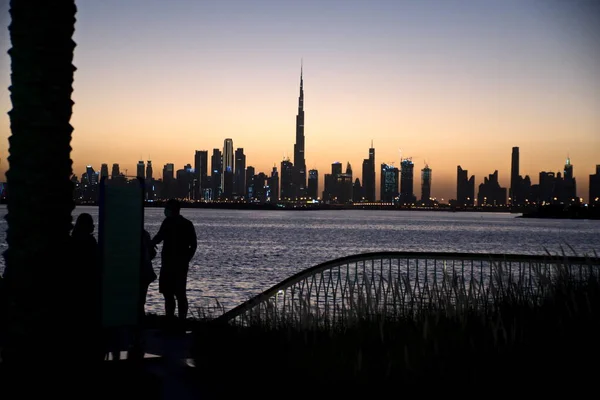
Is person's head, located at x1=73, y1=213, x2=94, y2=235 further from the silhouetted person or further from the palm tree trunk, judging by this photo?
the silhouetted person

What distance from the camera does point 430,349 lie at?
22.0ft

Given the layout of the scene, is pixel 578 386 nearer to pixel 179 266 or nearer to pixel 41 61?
pixel 41 61

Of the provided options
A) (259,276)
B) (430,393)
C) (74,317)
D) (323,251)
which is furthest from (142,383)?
(323,251)

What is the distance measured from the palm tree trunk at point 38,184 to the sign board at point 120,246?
1365 millimetres

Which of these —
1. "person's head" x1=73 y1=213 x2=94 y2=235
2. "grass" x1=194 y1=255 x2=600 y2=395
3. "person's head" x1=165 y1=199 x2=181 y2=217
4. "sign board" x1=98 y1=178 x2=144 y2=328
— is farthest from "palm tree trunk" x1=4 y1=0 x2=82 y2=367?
"person's head" x1=165 y1=199 x2=181 y2=217

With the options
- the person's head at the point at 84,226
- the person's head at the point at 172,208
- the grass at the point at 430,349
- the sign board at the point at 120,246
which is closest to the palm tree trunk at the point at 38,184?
the sign board at the point at 120,246

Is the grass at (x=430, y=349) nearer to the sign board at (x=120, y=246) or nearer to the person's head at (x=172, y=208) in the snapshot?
the sign board at (x=120, y=246)

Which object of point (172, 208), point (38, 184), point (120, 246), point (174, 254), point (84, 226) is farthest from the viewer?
point (172, 208)

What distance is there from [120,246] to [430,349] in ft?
9.14

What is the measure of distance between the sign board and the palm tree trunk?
4.48 feet

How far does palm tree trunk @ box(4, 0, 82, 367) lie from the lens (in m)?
5.01

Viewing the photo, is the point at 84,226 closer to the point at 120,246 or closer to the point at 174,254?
the point at 120,246

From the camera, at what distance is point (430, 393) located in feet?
18.7

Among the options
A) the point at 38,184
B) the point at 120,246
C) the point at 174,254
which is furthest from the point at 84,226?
the point at 174,254
